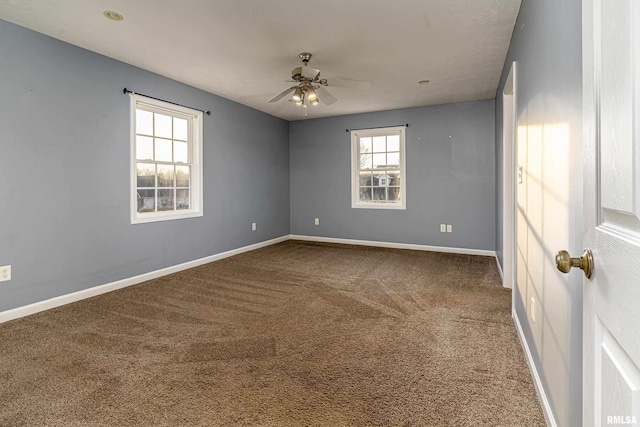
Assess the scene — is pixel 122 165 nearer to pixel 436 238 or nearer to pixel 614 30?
pixel 614 30

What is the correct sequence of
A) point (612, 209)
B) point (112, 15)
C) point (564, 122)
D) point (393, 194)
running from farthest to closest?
point (393, 194) < point (112, 15) < point (564, 122) < point (612, 209)

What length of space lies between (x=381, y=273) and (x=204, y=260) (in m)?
2.55

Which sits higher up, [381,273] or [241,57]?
[241,57]

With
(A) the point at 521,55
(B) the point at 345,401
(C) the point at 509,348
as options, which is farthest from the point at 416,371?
(A) the point at 521,55

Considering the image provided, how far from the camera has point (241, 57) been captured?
12.1ft

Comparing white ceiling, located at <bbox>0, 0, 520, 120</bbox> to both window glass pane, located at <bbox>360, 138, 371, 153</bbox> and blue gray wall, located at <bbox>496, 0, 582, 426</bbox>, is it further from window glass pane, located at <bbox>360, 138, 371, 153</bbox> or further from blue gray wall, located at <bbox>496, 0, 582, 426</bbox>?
window glass pane, located at <bbox>360, 138, 371, 153</bbox>

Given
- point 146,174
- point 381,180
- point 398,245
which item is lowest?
point 398,245

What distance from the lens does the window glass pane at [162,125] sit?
434 centimetres

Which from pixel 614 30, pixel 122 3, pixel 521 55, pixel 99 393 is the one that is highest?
pixel 122 3

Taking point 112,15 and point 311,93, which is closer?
point 112,15

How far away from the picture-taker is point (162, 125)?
14.5 feet

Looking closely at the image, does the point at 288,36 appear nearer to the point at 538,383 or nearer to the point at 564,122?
Answer: the point at 564,122

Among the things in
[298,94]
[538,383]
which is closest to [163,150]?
[298,94]

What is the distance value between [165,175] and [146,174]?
29 cm
